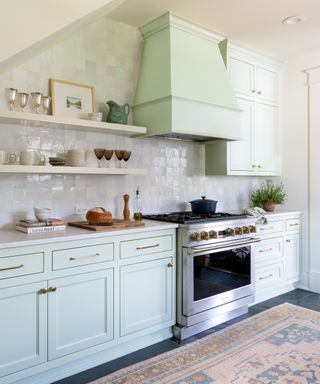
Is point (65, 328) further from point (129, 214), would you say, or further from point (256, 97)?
point (256, 97)

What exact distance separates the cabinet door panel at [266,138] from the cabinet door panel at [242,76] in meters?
0.25

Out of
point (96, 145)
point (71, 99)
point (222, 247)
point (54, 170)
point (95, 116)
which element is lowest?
point (222, 247)

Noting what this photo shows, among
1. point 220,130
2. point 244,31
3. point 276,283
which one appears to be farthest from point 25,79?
point 276,283

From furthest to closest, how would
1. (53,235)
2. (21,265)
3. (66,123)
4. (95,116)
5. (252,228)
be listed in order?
(252,228) → (95,116) → (66,123) → (53,235) → (21,265)

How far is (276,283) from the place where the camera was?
3.78 metres

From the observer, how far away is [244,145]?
383 cm

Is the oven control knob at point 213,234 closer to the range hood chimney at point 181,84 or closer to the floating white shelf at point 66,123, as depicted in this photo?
the range hood chimney at point 181,84

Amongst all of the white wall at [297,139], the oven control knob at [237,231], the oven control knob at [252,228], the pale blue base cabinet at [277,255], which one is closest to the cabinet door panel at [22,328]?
the oven control knob at [237,231]

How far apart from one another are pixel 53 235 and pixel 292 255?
291 centimetres

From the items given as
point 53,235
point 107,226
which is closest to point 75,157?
point 107,226

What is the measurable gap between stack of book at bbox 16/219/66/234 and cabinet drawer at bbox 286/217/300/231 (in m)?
2.62

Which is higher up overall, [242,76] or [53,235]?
[242,76]

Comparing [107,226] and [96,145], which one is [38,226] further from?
[96,145]

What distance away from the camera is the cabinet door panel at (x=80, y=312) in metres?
2.14
